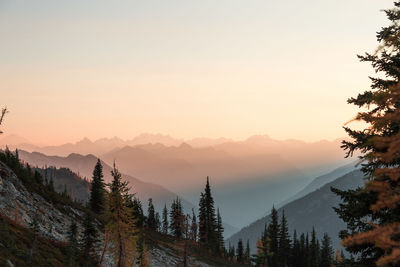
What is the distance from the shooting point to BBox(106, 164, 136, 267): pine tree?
127 feet

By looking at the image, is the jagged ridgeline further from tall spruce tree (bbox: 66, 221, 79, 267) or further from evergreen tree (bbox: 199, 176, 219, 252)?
evergreen tree (bbox: 199, 176, 219, 252)

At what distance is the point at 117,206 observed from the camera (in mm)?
38969

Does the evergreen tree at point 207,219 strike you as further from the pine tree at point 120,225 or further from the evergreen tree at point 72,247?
the pine tree at point 120,225

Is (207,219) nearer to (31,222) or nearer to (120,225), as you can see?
(31,222)

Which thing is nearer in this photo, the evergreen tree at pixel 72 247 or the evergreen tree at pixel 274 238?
the evergreen tree at pixel 72 247

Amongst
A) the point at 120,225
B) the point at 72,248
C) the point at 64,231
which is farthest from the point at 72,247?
the point at 64,231

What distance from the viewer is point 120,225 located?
38.3m

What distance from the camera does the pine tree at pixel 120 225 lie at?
38.6 metres

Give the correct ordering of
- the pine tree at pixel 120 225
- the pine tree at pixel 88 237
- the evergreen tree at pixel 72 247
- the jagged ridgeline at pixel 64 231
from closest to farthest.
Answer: the jagged ridgeline at pixel 64 231 → the evergreen tree at pixel 72 247 → the pine tree at pixel 120 225 → the pine tree at pixel 88 237

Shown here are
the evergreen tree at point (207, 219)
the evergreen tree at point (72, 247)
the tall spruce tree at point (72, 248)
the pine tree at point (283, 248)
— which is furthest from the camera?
the evergreen tree at point (207, 219)

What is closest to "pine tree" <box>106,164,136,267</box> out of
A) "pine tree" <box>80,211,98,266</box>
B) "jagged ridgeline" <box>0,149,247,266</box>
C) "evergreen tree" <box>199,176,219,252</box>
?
"jagged ridgeline" <box>0,149,247,266</box>

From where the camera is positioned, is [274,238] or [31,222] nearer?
[31,222]

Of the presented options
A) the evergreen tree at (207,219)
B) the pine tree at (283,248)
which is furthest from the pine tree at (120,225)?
the pine tree at (283,248)

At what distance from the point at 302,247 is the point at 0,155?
7865 centimetres
